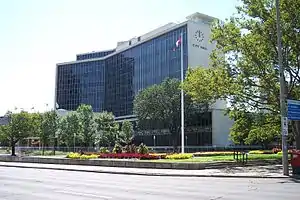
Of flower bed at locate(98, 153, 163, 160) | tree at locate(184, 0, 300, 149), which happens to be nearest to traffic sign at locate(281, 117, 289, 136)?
tree at locate(184, 0, 300, 149)

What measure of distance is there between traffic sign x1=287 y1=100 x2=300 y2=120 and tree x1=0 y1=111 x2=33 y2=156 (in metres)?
43.7

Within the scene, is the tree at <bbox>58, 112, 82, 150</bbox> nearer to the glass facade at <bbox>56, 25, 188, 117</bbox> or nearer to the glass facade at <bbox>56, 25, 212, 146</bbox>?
the glass facade at <bbox>56, 25, 212, 146</bbox>

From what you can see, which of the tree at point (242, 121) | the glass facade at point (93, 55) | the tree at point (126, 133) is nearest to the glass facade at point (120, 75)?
the glass facade at point (93, 55)

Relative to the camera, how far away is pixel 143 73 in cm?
8969

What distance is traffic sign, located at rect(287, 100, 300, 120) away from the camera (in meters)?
21.2

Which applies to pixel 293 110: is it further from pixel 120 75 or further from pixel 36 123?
pixel 120 75

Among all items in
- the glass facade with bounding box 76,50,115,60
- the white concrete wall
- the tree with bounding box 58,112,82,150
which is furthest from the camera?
the glass facade with bounding box 76,50,115,60

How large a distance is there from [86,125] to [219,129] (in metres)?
26.5

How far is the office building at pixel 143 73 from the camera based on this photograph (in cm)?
7506

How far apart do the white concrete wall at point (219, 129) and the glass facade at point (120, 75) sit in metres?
11.4

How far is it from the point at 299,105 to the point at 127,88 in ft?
250

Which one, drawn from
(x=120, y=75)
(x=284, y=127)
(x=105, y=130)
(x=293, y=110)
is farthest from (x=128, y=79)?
(x=284, y=127)

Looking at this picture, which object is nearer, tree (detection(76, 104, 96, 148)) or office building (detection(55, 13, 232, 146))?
tree (detection(76, 104, 96, 148))

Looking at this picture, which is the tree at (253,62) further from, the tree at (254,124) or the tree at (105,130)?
the tree at (105,130)
